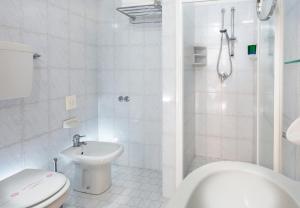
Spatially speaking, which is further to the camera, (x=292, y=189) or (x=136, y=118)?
(x=136, y=118)

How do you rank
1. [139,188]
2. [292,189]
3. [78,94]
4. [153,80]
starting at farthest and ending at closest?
[153,80] → [78,94] → [139,188] → [292,189]

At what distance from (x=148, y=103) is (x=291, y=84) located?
1.80 metres

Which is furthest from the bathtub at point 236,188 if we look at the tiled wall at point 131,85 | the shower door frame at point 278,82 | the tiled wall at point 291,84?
the tiled wall at point 131,85

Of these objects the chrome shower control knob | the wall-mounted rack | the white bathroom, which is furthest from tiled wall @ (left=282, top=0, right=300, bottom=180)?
the chrome shower control knob

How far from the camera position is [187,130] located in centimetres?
245

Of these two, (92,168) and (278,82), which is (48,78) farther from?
(278,82)

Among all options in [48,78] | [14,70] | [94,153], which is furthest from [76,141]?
[14,70]

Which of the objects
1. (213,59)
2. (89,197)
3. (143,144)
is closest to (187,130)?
(143,144)

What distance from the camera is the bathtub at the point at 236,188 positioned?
2.85ft

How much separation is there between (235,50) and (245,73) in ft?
0.95

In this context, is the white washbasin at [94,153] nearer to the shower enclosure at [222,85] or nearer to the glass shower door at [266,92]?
the shower enclosure at [222,85]

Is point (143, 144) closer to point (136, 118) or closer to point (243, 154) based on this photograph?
point (136, 118)

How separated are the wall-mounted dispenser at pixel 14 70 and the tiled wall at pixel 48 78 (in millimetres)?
203

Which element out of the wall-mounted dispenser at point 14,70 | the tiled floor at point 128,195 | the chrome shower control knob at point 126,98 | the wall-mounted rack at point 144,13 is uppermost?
the wall-mounted rack at point 144,13
